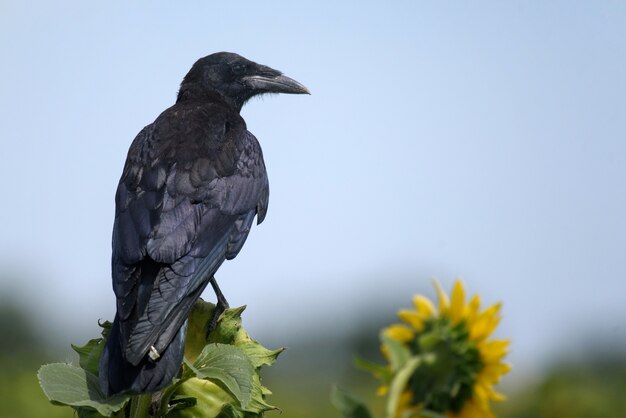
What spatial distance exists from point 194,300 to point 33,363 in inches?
198

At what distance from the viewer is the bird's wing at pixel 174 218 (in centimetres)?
287

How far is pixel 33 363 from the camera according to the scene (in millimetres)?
7645

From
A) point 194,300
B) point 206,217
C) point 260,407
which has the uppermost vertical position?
point 206,217

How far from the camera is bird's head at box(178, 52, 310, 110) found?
16.2 ft

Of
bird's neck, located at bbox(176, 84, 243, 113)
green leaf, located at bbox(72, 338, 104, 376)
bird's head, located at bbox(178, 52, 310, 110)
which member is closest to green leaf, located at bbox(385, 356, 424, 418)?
green leaf, located at bbox(72, 338, 104, 376)

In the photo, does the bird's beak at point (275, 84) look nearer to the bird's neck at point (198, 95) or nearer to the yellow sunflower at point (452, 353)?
Result: the bird's neck at point (198, 95)

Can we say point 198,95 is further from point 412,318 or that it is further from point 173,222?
point 412,318

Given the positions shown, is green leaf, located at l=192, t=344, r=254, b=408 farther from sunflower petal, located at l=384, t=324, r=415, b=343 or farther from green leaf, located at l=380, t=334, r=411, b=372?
green leaf, located at l=380, t=334, r=411, b=372

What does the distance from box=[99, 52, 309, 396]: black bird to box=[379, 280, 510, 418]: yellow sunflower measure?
112 cm

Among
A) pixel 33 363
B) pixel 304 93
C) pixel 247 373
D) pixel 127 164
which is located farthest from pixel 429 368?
pixel 33 363

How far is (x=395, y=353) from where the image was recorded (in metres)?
1.30

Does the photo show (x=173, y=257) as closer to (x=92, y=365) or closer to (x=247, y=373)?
(x=92, y=365)

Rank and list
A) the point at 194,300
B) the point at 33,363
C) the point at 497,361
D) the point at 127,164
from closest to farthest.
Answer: the point at 497,361, the point at 194,300, the point at 127,164, the point at 33,363

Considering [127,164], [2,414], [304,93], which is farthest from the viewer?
[2,414]
